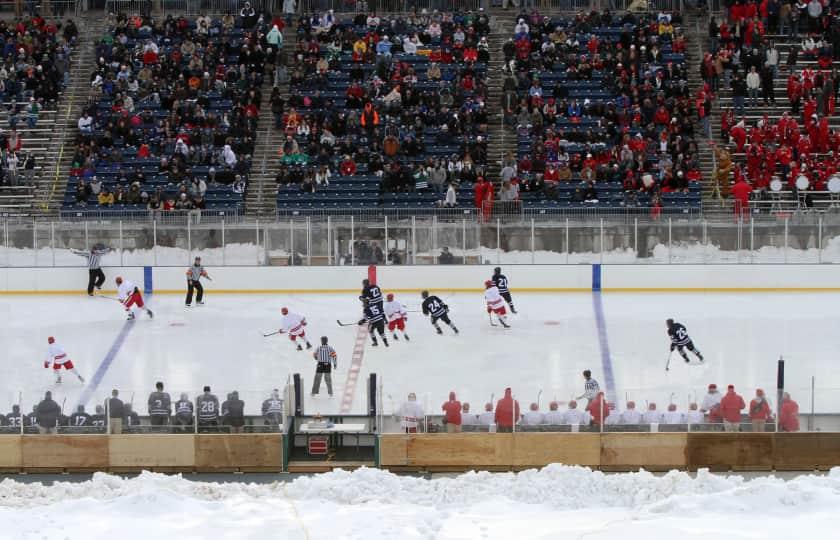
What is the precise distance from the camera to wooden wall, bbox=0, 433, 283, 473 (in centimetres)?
2108

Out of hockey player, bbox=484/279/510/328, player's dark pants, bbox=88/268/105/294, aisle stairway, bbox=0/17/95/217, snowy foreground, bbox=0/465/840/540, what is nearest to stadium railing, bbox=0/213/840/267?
player's dark pants, bbox=88/268/105/294

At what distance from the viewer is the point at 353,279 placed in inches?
1272

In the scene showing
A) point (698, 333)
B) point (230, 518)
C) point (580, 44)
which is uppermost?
point (580, 44)

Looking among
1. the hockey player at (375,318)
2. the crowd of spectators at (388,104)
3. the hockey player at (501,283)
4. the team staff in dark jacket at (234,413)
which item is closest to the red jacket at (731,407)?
the team staff in dark jacket at (234,413)

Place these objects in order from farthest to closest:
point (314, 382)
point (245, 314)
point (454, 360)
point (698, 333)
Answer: point (245, 314)
point (698, 333)
point (454, 360)
point (314, 382)

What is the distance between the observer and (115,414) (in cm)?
2123

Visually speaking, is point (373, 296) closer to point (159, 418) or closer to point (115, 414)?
point (159, 418)

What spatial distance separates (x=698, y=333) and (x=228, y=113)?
15.4m

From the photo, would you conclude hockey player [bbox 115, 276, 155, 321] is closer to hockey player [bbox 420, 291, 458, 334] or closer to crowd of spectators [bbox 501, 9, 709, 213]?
hockey player [bbox 420, 291, 458, 334]

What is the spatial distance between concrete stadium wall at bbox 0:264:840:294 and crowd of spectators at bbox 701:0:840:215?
1.95 metres

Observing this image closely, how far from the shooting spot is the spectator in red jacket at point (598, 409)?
21094 mm

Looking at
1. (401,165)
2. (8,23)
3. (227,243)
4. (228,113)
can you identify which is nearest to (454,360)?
(227,243)

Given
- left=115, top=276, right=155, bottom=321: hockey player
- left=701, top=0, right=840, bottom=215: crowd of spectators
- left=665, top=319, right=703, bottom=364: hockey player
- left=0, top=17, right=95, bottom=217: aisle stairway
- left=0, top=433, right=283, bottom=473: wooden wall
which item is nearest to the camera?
left=0, top=433, right=283, bottom=473: wooden wall

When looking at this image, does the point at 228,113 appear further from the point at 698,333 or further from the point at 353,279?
the point at 698,333
